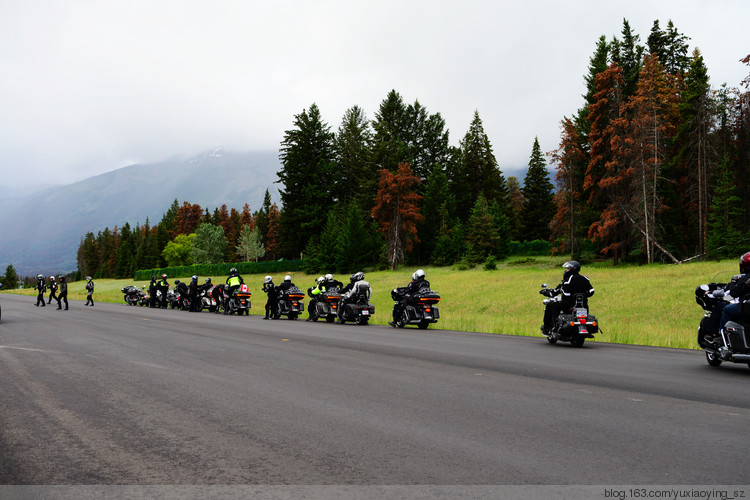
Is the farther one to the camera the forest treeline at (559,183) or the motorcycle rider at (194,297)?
the forest treeline at (559,183)

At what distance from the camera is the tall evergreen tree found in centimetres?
7894

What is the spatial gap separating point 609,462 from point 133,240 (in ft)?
506

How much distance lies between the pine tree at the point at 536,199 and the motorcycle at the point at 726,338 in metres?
76.2

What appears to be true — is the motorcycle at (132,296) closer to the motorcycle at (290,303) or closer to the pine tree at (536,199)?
the motorcycle at (290,303)

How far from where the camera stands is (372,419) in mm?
5938

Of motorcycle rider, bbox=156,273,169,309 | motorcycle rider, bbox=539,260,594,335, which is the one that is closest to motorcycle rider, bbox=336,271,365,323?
motorcycle rider, bbox=539,260,594,335

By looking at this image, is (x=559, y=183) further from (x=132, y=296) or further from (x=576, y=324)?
(x=576, y=324)

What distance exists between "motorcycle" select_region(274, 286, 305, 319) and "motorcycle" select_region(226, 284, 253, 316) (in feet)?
13.7

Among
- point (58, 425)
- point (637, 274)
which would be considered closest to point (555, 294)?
point (58, 425)

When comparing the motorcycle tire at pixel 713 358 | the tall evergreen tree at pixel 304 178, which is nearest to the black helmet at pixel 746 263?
the motorcycle tire at pixel 713 358

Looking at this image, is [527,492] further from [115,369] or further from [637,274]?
[637,274]

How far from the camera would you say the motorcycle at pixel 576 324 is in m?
13.0

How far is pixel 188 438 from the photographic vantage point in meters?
5.26

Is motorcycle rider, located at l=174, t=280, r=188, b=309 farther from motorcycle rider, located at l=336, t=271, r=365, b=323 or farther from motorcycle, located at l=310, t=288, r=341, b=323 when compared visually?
motorcycle rider, located at l=336, t=271, r=365, b=323
